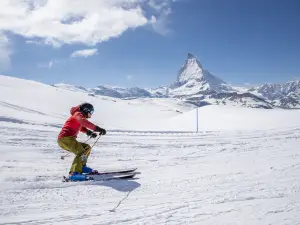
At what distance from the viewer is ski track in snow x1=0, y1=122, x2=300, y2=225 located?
16.4ft

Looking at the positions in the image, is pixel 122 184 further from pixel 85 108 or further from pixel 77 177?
pixel 85 108

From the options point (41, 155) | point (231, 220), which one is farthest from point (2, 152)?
point (231, 220)

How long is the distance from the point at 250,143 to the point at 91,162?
811 centimetres

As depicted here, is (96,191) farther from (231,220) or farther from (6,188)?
(231,220)

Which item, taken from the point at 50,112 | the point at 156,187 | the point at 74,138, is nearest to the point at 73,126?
the point at 74,138

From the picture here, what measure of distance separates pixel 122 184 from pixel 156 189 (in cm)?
89

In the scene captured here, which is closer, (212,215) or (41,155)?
(212,215)

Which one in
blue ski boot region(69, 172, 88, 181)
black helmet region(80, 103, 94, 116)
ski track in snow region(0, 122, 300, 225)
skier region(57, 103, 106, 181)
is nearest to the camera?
ski track in snow region(0, 122, 300, 225)

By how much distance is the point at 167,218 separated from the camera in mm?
4934

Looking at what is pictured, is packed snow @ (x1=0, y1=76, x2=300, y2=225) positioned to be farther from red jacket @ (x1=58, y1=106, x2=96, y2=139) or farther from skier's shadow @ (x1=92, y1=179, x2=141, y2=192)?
red jacket @ (x1=58, y1=106, x2=96, y2=139)

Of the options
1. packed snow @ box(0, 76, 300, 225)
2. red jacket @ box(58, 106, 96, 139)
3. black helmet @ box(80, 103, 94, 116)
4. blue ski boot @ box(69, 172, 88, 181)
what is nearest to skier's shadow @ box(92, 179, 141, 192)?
packed snow @ box(0, 76, 300, 225)

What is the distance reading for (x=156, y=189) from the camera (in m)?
6.67

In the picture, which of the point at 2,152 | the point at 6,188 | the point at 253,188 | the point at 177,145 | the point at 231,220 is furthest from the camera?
the point at 177,145

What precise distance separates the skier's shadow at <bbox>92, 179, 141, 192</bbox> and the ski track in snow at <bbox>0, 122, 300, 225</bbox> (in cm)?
2
